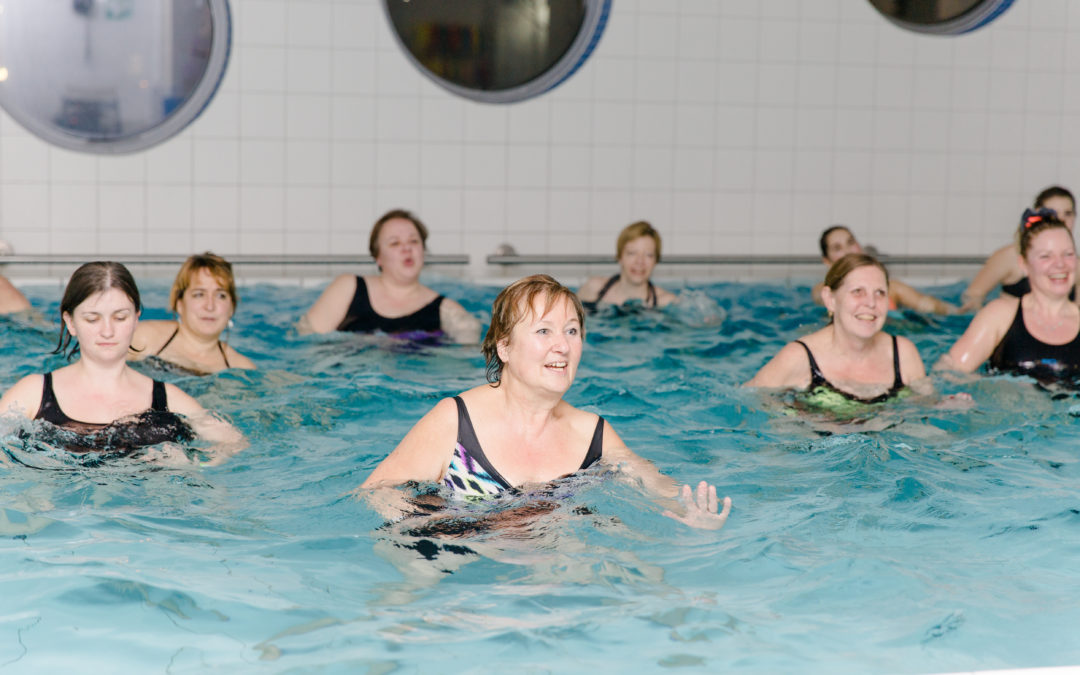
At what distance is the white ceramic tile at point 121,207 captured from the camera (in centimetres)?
797

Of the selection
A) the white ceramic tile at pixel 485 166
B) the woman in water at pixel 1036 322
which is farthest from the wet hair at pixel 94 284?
the white ceramic tile at pixel 485 166

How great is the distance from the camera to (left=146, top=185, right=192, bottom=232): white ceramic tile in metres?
8.04

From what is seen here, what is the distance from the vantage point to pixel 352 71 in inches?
322

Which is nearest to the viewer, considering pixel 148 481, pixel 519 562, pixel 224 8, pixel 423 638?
pixel 423 638

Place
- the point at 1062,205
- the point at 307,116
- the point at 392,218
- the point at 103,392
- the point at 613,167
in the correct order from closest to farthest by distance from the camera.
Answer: the point at 103,392 → the point at 392,218 → the point at 1062,205 → the point at 307,116 → the point at 613,167

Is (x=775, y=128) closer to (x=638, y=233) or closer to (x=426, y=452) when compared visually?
(x=638, y=233)

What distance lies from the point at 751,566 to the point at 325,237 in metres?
5.89

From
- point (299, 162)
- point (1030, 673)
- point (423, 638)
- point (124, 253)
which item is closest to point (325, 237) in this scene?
point (299, 162)

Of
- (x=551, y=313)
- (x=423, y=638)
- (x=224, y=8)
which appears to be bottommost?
(x=423, y=638)

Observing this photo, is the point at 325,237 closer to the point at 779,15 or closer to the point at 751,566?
the point at 779,15

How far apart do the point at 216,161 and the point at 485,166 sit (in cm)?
197

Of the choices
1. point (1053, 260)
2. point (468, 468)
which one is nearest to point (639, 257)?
point (1053, 260)

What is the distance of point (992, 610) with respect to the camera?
107 inches

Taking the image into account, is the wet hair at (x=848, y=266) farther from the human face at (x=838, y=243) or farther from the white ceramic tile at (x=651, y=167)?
the white ceramic tile at (x=651, y=167)
